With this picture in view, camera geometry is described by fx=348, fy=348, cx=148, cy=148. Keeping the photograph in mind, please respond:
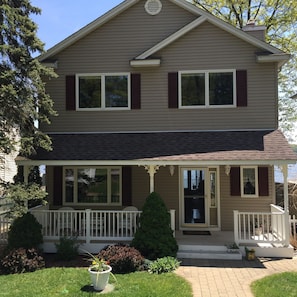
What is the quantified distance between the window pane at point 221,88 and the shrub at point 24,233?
7.11 metres

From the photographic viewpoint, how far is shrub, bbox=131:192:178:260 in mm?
9484

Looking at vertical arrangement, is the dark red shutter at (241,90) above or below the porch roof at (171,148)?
above

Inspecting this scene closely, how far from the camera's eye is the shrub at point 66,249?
9.83 m

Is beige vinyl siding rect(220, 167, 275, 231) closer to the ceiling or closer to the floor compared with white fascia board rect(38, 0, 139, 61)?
closer to the floor

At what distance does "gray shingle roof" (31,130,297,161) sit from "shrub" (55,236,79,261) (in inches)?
97.8

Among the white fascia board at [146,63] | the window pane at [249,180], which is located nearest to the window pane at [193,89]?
the white fascia board at [146,63]

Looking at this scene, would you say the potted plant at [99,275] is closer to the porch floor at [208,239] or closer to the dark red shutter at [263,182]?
the porch floor at [208,239]

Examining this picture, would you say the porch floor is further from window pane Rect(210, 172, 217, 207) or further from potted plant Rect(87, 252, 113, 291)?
potted plant Rect(87, 252, 113, 291)

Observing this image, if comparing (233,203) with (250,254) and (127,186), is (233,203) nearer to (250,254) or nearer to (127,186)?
(250,254)

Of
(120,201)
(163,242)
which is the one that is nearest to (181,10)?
(120,201)

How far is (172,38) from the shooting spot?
40.3 ft

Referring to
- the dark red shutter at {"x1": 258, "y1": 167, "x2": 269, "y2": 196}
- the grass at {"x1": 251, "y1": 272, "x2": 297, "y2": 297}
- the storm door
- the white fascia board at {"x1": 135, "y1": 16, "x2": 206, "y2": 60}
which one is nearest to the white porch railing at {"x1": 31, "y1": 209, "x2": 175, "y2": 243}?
the storm door

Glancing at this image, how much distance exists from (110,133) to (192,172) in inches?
129

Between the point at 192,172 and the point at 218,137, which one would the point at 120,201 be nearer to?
the point at 192,172
